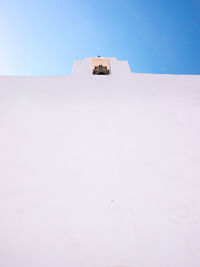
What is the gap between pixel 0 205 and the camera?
2.81 metres

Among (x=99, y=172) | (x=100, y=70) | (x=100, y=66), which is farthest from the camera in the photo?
(x=100, y=66)

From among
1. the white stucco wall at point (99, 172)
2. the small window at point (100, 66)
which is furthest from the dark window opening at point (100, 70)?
the white stucco wall at point (99, 172)

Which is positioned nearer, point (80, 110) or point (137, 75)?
point (80, 110)

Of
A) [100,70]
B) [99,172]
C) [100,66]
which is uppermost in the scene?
[100,66]

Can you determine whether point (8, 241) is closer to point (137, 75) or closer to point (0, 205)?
point (0, 205)

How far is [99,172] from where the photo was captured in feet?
10.5

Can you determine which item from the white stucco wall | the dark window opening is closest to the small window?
the dark window opening

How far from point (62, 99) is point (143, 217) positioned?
2.95 metres

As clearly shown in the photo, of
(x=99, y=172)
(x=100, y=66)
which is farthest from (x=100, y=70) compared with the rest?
(x=99, y=172)

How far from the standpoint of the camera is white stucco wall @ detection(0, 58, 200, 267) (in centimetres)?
246

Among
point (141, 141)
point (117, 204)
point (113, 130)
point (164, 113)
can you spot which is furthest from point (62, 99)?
point (117, 204)

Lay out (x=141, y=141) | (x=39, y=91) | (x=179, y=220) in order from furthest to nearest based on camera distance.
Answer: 1. (x=39, y=91)
2. (x=141, y=141)
3. (x=179, y=220)

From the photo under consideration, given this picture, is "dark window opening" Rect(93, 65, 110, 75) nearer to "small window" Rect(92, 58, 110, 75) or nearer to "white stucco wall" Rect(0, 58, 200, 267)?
"small window" Rect(92, 58, 110, 75)

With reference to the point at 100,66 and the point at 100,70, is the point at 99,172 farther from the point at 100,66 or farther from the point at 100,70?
the point at 100,66
